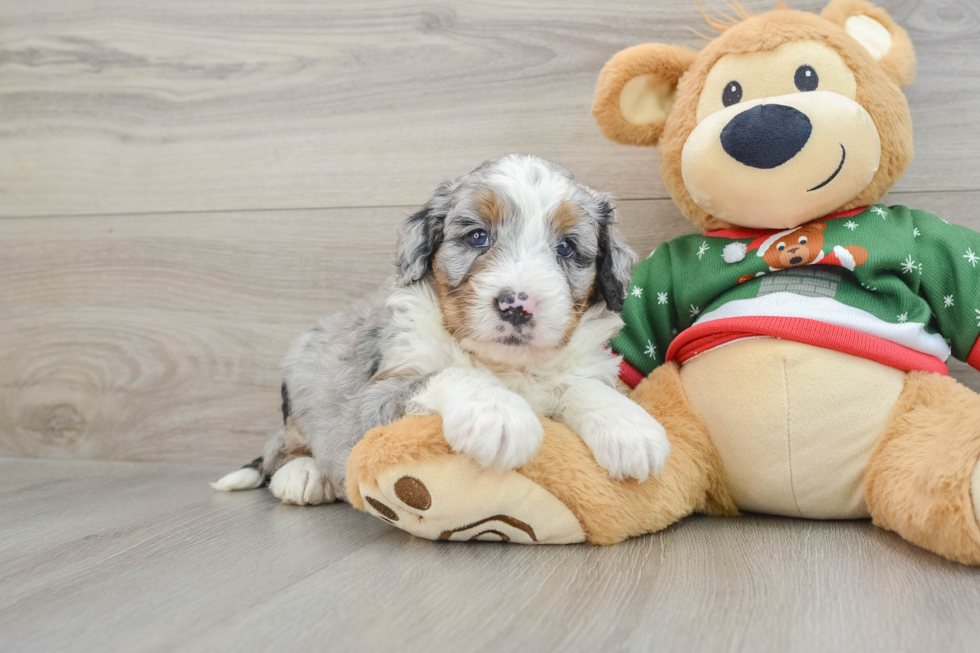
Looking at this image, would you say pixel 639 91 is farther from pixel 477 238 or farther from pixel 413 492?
pixel 413 492

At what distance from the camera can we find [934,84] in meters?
1.96

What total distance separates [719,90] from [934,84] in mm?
743

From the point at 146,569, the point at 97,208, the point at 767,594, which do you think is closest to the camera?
the point at 767,594

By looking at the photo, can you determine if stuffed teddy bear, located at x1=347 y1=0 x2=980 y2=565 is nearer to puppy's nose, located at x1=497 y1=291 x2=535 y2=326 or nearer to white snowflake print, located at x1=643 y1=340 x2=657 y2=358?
white snowflake print, located at x1=643 y1=340 x2=657 y2=358

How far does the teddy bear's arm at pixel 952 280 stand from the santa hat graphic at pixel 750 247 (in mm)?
280

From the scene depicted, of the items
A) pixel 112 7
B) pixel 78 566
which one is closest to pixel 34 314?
pixel 112 7

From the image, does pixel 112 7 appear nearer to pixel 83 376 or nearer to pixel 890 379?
pixel 83 376

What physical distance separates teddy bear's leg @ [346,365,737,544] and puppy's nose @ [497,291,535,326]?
0.22 m

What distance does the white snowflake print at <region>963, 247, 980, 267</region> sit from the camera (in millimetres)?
1599

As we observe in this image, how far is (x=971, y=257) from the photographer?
5.26ft

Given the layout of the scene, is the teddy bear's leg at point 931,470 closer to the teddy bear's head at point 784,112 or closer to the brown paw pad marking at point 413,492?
the teddy bear's head at point 784,112

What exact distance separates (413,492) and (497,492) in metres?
0.15

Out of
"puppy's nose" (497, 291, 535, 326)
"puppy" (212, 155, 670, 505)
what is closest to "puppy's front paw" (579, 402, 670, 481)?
"puppy" (212, 155, 670, 505)

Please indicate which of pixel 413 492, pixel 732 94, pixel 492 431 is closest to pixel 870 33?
pixel 732 94
